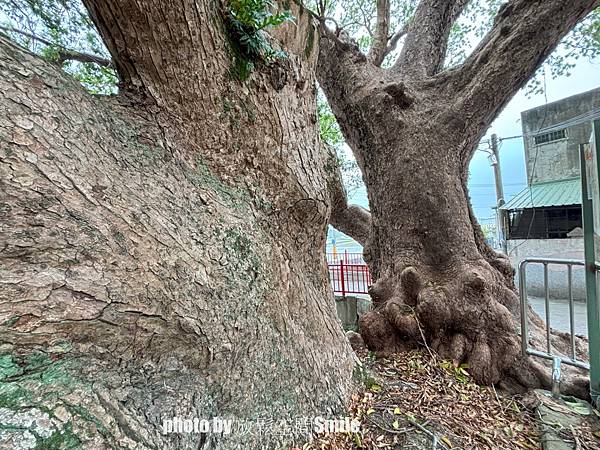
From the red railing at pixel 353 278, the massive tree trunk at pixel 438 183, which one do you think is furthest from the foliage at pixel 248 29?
the red railing at pixel 353 278

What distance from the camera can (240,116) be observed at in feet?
4.70

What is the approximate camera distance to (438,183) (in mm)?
2596

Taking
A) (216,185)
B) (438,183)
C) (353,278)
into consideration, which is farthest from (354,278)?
(216,185)

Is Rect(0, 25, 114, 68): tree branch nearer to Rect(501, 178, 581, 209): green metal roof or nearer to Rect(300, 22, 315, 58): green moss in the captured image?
Rect(300, 22, 315, 58): green moss

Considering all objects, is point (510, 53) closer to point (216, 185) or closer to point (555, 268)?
point (216, 185)

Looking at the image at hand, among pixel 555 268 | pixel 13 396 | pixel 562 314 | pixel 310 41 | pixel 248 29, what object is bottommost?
pixel 562 314

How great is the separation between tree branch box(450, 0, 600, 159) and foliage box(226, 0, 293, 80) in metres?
1.99

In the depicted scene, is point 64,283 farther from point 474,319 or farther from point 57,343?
point 474,319

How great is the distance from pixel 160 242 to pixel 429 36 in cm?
382

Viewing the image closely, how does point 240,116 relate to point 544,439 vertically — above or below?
above

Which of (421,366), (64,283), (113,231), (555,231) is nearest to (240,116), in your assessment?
(113,231)

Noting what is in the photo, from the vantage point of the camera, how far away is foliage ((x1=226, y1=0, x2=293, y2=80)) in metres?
1.34

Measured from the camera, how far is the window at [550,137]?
24.5 feet

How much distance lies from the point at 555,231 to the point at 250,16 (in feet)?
28.1
